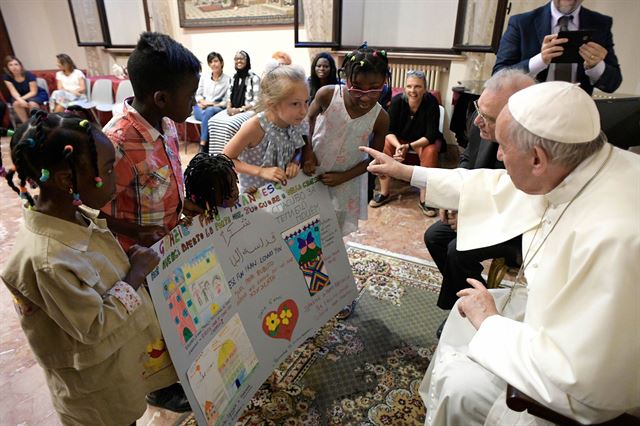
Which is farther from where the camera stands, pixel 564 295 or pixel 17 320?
pixel 17 320

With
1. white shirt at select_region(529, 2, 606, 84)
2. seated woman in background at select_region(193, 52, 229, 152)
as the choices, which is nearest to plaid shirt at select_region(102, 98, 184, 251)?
white shirt at select_region(529, 2, 606, 84)

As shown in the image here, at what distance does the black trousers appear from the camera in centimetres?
203

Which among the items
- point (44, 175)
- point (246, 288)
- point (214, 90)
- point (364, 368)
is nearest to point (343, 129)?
point (246, 288)

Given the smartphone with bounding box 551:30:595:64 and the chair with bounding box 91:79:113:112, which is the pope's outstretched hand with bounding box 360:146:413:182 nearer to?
the smartphone with bounding box 551:30:595:64

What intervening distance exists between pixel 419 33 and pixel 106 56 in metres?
6.29

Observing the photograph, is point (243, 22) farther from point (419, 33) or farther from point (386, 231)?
point (386, 231)

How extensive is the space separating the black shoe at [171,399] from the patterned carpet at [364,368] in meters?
0.26

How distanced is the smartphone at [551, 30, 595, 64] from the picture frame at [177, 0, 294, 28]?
15.7ft

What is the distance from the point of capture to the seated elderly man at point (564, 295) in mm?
1000

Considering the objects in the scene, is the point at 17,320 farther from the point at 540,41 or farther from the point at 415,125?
the point at 415,125

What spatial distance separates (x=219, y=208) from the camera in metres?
1.54

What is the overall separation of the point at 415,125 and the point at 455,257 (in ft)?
8.26

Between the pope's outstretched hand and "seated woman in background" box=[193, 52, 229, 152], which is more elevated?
the pope's outstretched hand

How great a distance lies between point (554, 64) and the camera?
2422 millimetres
